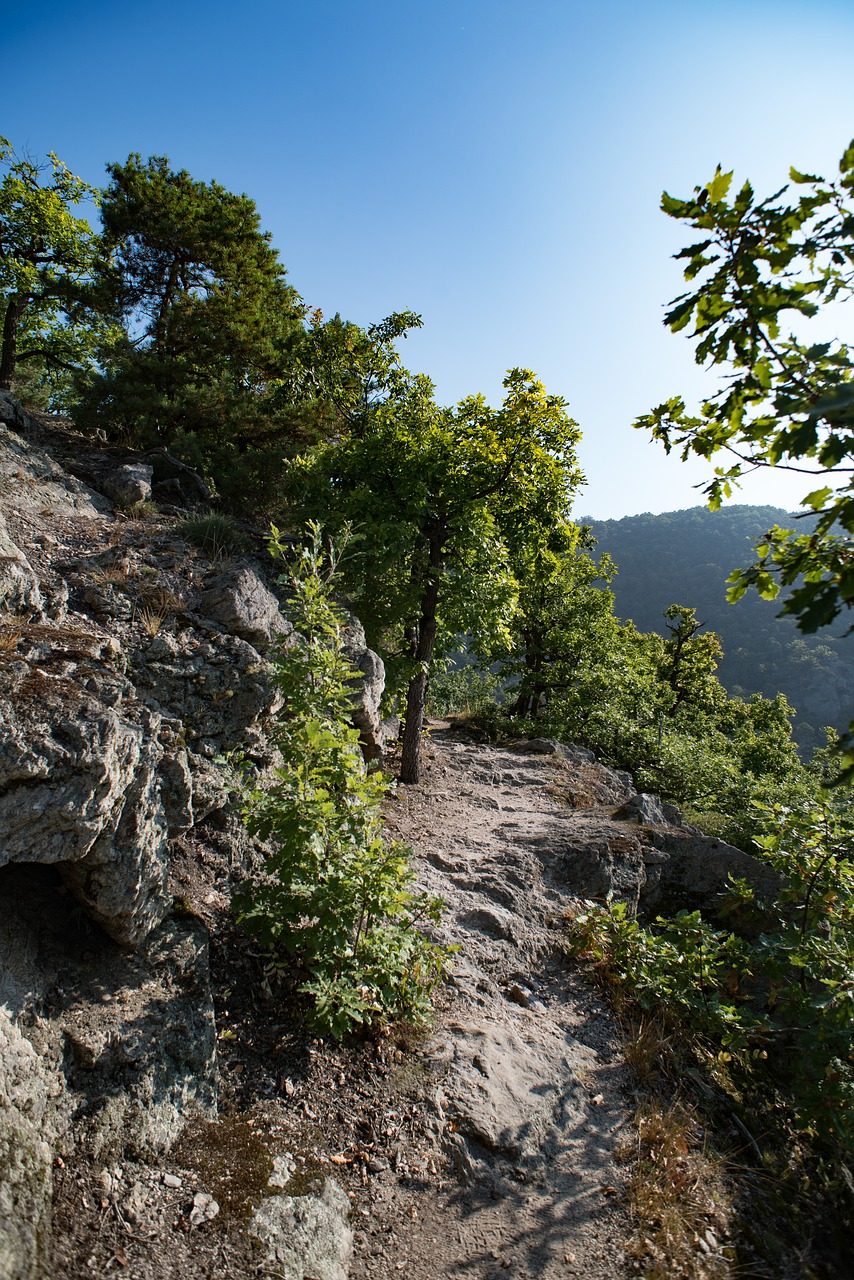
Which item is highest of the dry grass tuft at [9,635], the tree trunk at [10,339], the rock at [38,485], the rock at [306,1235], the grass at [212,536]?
the tree trunk at [10,339]

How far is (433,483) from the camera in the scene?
9.38 meters

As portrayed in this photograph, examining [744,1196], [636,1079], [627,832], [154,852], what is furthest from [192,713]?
[627,832]

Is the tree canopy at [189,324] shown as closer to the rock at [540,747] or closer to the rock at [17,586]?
the rock at [17,586]

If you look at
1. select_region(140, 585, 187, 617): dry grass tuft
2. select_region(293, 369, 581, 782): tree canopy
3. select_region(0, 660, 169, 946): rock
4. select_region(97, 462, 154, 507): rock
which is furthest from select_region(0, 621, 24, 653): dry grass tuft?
select_region(293, 369, 581, 782): tree canopy

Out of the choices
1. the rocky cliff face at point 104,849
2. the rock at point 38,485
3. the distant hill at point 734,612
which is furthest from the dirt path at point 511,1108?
the distant hill at point 734,612

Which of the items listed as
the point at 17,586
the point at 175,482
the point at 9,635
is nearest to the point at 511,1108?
the point at 9,635

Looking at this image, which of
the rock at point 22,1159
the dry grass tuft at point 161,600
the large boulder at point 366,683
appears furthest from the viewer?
the large boulder at point 366,683

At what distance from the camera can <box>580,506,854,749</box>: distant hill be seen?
9106 cm

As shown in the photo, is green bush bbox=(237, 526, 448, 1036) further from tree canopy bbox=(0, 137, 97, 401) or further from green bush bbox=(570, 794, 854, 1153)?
tree canopy bbox=(0, 137, 97, 401)

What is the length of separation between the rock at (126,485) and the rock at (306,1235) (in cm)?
769

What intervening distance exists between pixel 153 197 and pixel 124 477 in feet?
26.7

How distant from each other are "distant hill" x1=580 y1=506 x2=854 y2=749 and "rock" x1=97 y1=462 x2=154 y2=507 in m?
76.8

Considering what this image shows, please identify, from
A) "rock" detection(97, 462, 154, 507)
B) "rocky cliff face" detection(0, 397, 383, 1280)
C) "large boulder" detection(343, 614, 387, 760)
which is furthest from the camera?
"rock" detection(97, 462, 154, 507)

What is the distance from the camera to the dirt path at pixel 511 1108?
10.4 feet
